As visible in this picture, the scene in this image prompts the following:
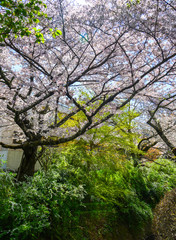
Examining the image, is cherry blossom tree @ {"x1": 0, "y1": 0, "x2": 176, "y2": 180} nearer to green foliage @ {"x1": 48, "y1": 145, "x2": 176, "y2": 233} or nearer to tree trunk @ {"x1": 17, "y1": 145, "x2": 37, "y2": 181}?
tree trunk @ {"x1": 17, "y1": 145, "x2": 37, "y2": 181}

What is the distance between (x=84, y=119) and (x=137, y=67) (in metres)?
2.51

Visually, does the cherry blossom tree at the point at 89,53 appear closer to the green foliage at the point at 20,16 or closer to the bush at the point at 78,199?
the green foliage at the point at 20,16

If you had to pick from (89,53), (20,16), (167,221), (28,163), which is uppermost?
(89,53)

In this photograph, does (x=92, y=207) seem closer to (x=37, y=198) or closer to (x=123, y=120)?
(x=37, y=198)

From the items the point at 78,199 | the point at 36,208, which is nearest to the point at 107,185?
the point at 78,199

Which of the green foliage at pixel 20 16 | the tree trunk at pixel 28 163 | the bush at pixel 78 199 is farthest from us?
the tree trunk at pixel 28 163

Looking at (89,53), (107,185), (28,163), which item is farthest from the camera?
(107,185)

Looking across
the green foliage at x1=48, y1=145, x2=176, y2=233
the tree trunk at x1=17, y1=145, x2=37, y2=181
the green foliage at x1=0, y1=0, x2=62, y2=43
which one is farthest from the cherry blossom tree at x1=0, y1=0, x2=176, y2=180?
the green foliage at x1=48, y1=145, x2=176, y2=233

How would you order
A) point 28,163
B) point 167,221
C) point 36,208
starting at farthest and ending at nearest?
1. point 28,163
2. point 167,221
3. point 36,208

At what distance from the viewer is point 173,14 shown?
3516 mm

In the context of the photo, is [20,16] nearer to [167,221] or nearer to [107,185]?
[167,221]

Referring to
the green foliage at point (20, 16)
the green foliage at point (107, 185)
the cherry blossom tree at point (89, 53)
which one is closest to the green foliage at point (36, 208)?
the green foliage at point (107, 185)

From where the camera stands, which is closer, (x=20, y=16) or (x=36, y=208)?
(x=20, y=16)

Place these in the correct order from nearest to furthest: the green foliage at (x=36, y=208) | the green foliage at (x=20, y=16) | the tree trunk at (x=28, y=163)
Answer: the green foliage at (x=20, y=16) < the green foliage at (x=36, y=208) < the tree trunk at (x=28, y=163)
